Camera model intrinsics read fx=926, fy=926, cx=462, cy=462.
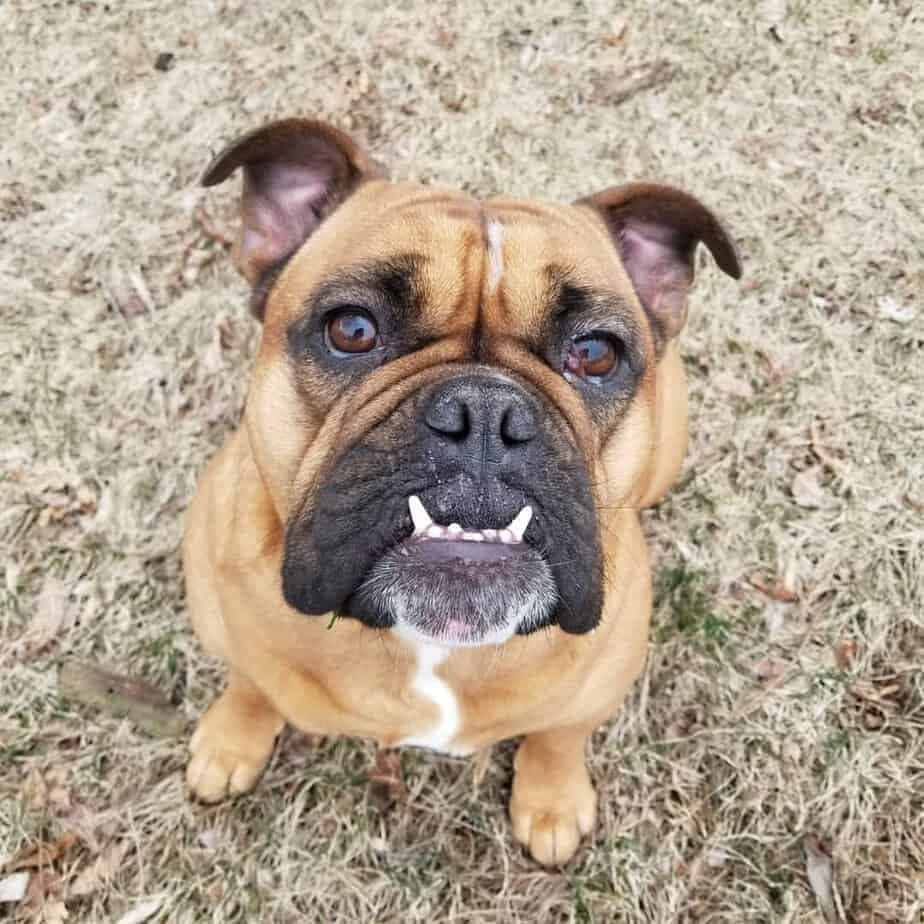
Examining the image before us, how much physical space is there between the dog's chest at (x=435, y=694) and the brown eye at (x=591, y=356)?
85 centimetres

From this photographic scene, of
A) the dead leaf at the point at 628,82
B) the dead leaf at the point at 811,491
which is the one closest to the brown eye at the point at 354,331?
the dead leaf at the point at 811,491

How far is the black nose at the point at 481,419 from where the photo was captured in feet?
6.61

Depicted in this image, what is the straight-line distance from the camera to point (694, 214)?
2748 millimetres

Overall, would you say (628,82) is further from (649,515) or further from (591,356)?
(591,356)

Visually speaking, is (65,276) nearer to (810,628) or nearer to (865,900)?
(810,628)

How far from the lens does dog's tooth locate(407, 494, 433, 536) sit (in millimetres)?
2047

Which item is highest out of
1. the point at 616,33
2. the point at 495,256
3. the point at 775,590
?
the point at 495,256

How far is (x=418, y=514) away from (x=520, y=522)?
0.76 ft

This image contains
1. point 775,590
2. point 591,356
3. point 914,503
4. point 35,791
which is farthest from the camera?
point 914,503

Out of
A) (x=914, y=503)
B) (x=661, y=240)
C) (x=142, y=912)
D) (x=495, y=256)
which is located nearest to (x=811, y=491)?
(x=914, y=503)

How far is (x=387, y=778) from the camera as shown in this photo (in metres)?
3.67

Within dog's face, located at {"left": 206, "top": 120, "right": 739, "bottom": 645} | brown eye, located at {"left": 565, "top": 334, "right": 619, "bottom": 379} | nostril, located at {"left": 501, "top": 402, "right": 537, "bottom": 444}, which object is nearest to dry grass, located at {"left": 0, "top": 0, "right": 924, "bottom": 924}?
dog's face, located at {"left": 206, "top": 120, "right": 739, "bottom": 645}

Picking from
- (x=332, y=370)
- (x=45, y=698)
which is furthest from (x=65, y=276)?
(x=332, y=370)

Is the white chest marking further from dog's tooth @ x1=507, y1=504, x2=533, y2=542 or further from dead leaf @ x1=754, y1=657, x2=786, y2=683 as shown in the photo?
dead leaf @ x1=754, y1=657, x2=786, y2=683
